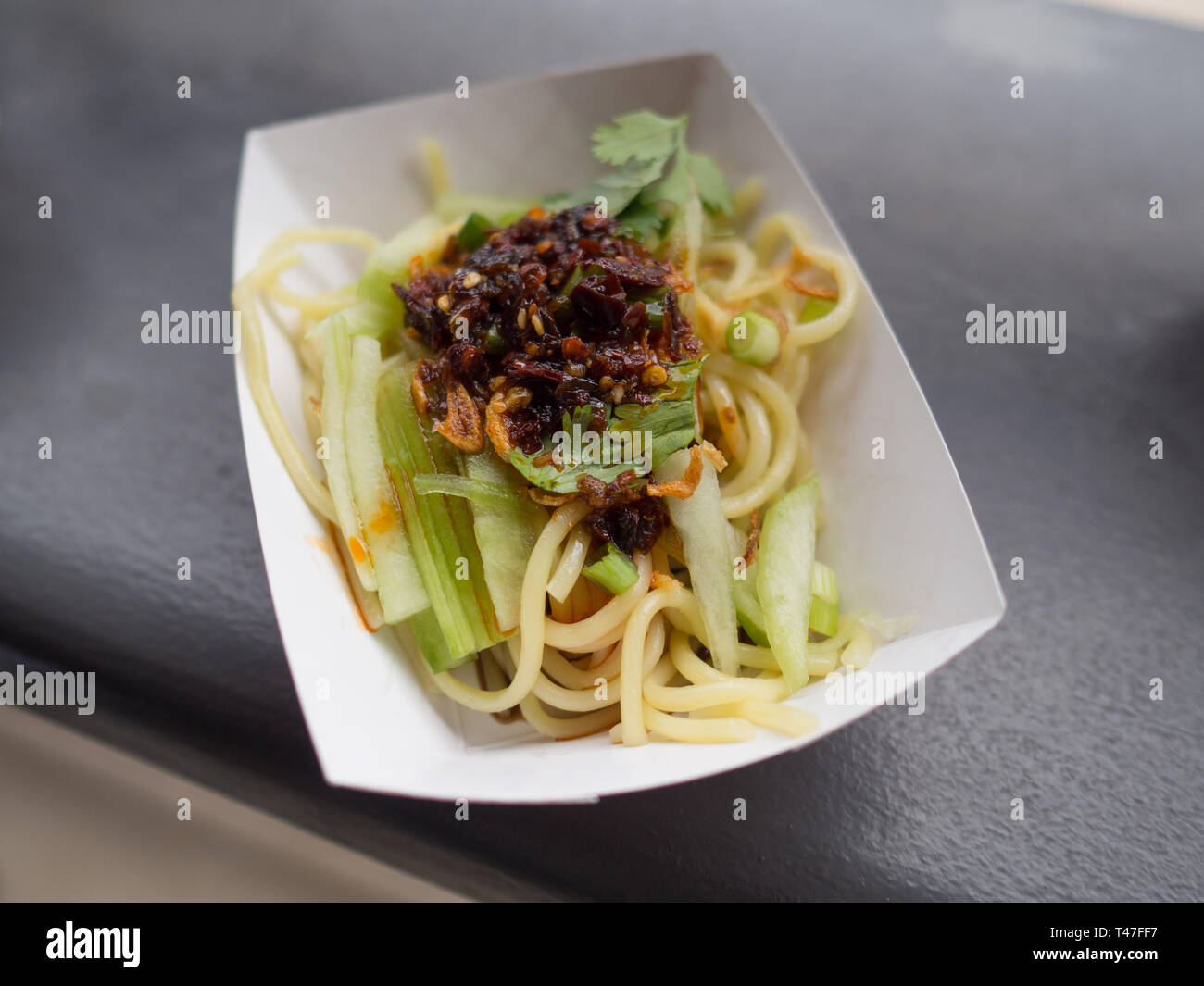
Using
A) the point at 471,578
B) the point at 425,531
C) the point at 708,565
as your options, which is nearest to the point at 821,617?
the point at 708,565

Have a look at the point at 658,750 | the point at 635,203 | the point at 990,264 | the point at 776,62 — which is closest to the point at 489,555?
the point at 658,750

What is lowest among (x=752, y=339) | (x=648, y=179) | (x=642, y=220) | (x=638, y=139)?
(x=752, y=339)

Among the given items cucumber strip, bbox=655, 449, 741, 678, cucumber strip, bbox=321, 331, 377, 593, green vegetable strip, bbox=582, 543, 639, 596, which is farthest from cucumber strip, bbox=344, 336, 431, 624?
cucumber strip, bbox=655, 449, 741, 678

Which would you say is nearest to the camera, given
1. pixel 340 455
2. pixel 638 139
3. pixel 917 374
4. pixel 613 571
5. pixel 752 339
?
pixel 613 571

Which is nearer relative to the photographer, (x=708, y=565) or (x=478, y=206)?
(x=708, y=565)

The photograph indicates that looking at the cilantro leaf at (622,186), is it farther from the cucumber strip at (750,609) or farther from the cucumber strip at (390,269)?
the cucumber strip at (750,609)

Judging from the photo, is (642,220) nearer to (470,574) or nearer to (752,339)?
(752,339)
